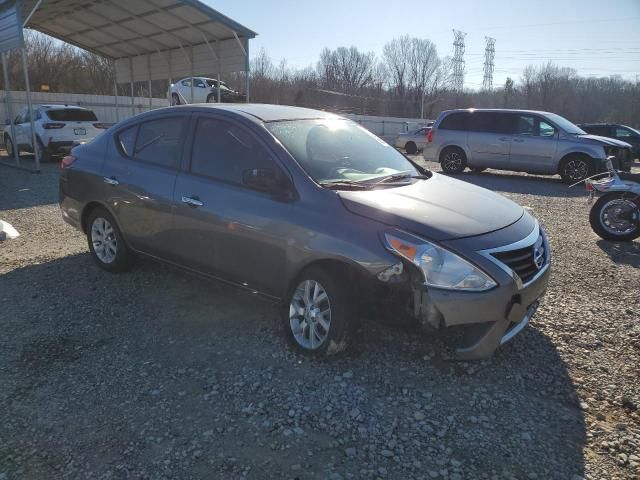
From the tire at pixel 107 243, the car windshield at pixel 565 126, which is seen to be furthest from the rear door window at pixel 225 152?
the car windshield at pixel 565 126

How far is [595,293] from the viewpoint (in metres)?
4.91

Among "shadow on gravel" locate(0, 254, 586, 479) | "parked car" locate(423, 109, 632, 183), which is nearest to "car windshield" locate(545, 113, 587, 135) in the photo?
"parked car" locate(423, 109, 632, 183)

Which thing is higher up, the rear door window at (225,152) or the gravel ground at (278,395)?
the rear door window at (225,152)

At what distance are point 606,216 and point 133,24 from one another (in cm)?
1248

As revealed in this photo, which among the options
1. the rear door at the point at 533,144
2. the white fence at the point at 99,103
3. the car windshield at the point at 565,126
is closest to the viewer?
the car windshield at the point at 565,126

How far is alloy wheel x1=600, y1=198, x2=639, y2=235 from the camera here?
6.85m

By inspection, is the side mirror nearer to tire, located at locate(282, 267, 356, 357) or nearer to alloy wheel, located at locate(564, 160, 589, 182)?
tire, located at locate(282, 267, 356, 357)

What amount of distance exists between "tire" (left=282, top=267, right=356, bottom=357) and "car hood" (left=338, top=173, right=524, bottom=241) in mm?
520

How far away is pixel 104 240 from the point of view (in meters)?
5.19

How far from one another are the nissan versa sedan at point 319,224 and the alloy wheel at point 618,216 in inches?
153

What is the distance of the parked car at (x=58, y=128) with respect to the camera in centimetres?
1409

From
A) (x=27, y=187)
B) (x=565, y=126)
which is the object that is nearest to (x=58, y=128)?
(x=27, y=187)

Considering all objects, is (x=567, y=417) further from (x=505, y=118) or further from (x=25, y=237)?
(x=505, y=118)

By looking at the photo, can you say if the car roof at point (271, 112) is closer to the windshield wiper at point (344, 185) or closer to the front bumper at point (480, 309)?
the windshield wiper at point (344, 185)
